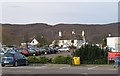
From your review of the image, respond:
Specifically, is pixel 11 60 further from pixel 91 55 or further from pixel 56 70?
pixel 91 55

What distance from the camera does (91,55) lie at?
33.5m

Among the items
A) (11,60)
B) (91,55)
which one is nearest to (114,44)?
(91,55)

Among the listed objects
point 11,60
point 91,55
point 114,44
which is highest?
point 114,44

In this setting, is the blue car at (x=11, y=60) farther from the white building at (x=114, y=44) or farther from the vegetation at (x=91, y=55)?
the white building at (x=114, y=44)

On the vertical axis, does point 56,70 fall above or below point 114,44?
below

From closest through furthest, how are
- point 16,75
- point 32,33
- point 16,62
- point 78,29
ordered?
point 16,75, point 16,62, point 78,29, point 32,33

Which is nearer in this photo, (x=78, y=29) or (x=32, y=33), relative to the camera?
(x=78, y=29)

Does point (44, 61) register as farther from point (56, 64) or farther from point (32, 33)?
point (32, 33)

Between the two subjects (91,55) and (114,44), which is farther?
(114,44)

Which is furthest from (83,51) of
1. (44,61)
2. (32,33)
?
(32,33)

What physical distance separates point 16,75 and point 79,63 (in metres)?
12.7

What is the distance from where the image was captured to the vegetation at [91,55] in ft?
107

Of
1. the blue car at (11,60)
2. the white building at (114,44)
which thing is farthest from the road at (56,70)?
the white building at (114,44)

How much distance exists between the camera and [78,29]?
497ft
